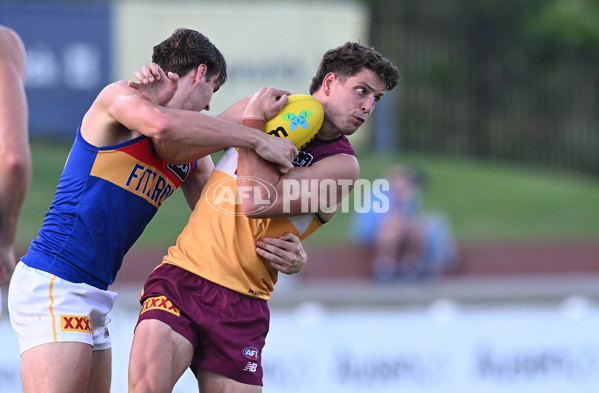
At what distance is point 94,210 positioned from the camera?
3.69m

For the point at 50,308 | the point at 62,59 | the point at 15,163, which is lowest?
the point at 50,308

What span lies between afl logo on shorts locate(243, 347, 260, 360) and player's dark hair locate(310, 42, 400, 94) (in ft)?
4.24

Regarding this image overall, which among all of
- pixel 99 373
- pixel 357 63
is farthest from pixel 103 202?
pixel 357 63

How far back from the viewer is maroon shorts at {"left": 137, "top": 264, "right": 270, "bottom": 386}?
146 inches

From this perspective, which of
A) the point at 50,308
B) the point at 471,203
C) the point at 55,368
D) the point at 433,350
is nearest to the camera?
the point at 55,368

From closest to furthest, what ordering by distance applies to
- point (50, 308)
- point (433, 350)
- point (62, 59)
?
point (50, 308) → point (433, 350) → point (62, 59)

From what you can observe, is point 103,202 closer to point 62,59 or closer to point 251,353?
point 251,353

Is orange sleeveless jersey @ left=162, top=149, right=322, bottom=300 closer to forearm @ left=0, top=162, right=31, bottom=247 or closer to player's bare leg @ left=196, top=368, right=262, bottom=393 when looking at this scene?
player's bare leg @ left=196, top=368, right=262, bottom=393

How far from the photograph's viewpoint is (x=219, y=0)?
56.7 feet

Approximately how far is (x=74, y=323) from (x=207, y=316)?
1.84ft

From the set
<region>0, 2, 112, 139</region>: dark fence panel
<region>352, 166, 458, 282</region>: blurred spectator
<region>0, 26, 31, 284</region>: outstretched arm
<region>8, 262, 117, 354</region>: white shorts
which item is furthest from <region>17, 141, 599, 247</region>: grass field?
<region>8, 262, 117, 354</region>: white shorts

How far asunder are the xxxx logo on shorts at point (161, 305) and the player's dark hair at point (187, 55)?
984 millimetres

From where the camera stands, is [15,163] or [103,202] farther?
[15,163]

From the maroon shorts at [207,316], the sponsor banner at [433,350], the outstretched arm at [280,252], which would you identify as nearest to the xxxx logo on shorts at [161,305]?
the maroon shorts at [207,316]
